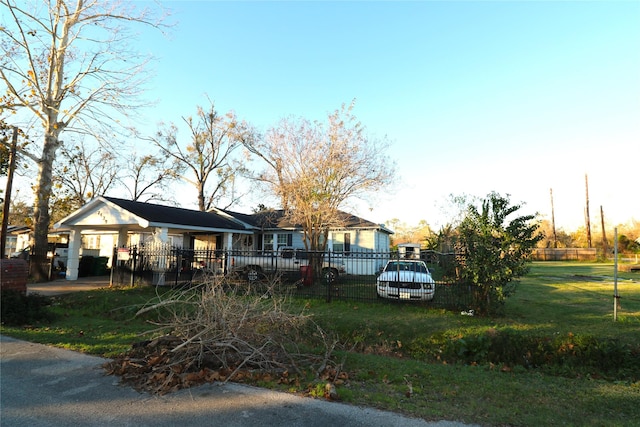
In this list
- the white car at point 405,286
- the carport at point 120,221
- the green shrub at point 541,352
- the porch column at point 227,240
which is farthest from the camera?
the porch column at point 227,240

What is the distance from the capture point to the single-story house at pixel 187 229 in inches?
630

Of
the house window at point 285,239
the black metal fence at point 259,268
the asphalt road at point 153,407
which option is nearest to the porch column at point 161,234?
the black metal fence at point 259,268

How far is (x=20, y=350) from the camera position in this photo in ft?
20.6

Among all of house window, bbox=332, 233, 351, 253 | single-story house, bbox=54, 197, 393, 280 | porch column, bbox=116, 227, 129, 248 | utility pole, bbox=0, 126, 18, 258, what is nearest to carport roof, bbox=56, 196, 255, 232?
single-story house, bbox=54, 197, 393, 280

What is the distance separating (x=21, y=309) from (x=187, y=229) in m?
8.92

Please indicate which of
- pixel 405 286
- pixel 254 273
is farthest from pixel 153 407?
pixel 254 273

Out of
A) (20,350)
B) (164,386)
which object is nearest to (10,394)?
(164,386)

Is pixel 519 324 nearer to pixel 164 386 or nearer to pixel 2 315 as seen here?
pixel 164 386

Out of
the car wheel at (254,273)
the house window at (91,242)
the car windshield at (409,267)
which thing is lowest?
the car wheel at (254,273)

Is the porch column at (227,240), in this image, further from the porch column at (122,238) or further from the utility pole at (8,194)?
the utility pole at (8,194)

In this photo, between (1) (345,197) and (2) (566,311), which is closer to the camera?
(2) (566,311)

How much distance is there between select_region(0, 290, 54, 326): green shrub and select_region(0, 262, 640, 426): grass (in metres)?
0.53

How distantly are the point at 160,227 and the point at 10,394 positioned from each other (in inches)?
450

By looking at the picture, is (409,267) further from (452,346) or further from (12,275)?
(12,275)
